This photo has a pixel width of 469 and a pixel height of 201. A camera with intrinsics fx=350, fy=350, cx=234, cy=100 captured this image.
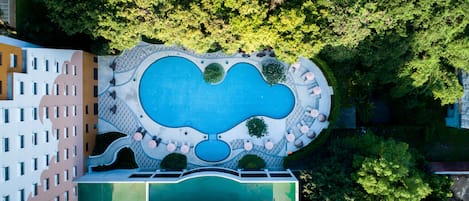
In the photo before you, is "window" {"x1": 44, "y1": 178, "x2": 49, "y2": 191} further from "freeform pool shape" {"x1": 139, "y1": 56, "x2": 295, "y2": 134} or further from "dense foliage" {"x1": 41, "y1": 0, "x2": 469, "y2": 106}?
"dense foliage" {"x1": 41, "y1": 0, "x2": 469, "y2": 106}

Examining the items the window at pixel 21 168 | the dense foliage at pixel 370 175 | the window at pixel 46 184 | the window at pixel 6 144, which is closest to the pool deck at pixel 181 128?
the dense foliage at pixel 370 175

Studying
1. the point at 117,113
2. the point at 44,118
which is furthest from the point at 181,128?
the point at 44,118

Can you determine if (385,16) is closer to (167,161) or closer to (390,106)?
(390,106)

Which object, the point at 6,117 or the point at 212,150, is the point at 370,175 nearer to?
the point at 212,150

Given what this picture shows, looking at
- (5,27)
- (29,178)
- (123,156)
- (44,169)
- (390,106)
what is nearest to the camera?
(29,178)

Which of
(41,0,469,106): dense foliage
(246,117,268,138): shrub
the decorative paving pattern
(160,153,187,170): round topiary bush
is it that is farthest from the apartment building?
(246,117,268,138): shrub

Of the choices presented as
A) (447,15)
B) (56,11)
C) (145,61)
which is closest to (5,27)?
(56,11)

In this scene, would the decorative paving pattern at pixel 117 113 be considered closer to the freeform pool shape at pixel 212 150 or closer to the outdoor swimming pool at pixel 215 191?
the freeform pool shape at pixel 212 150

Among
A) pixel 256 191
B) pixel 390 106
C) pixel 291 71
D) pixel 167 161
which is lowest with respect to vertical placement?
pixel 256 191
